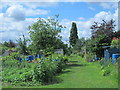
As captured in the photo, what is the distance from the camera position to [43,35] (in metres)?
20.3

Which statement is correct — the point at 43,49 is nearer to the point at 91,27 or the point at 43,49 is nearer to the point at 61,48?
the point at 61,48

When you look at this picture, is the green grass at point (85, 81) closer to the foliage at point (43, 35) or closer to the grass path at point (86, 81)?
the grass path at point (86, 81)

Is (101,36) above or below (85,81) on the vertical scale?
above

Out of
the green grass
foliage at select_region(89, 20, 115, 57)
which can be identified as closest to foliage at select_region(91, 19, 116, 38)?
foliage at select_region(89, 20, 115, 57)

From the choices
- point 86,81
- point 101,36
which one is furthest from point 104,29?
point 86,81

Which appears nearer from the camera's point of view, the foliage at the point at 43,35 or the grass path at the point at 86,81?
the grass path at the point at 86,81

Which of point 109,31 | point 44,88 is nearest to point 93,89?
Result: point 44,88

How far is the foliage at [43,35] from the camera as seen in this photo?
20.3 m

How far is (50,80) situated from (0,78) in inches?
111

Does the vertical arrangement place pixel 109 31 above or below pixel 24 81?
above

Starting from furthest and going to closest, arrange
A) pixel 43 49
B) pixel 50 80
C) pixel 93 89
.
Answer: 1. pixel 43 49
2. pixel 50 80
3. pixel 93 89

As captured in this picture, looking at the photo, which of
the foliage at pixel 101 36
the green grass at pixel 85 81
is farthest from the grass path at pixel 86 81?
the foliage at pixel 101 36

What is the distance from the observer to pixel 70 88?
693 cm

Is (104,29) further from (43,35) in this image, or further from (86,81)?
Result: (86,81)
